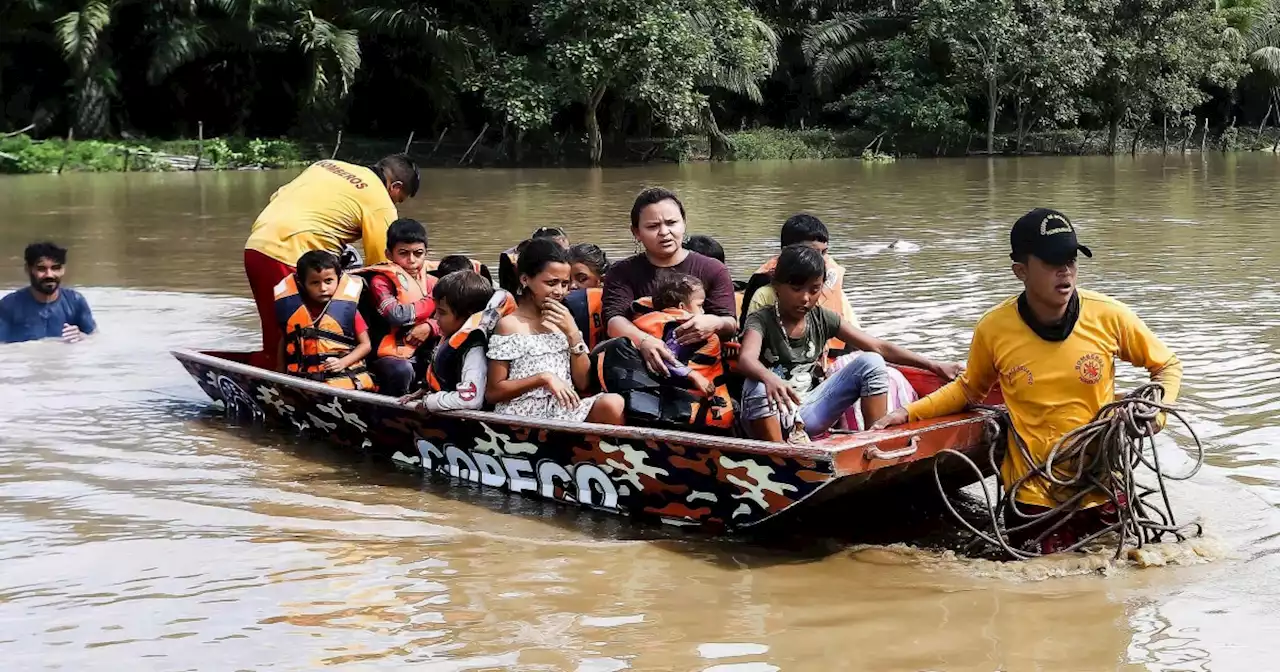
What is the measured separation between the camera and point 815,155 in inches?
1416

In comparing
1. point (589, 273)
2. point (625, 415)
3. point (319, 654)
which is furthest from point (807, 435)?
point (319, 654)

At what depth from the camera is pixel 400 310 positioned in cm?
665

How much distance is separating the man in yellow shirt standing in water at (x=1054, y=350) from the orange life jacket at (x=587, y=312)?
5.96 feet

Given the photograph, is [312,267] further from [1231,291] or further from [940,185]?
[940,185]

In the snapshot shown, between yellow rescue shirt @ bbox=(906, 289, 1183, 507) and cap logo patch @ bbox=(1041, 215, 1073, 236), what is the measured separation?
27 centimetres

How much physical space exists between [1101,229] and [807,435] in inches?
471

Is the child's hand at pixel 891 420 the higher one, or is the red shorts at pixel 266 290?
the red shorts at pixel 266 290

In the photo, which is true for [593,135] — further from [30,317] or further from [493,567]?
[493,567]

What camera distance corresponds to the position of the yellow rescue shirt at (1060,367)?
439cm

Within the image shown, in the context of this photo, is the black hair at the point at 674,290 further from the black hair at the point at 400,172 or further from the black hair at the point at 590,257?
the black hair at the point at 400,172

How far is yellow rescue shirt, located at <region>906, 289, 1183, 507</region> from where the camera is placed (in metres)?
4.39

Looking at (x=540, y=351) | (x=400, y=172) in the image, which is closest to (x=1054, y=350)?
(x=540, y=351)

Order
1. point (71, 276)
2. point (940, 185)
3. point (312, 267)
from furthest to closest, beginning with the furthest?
point (940, 185), point (71, 276), point (312, 267)

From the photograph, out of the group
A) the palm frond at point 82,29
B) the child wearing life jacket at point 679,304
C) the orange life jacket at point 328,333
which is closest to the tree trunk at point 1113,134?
the palm frond at point 82,29
